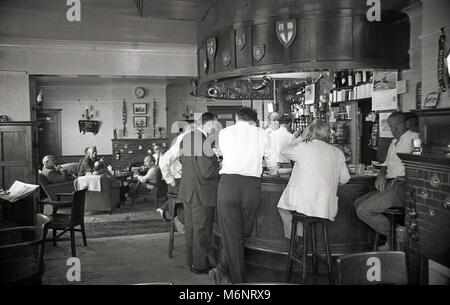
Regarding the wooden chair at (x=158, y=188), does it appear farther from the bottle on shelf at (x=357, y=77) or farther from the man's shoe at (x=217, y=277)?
the man's shoe at (x=217, y=277)

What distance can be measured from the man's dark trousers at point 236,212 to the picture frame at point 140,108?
10.0 m

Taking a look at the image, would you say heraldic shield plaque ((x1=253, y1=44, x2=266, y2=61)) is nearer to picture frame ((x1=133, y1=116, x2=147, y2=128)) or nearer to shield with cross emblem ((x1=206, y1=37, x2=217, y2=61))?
shield with cross emblem ((x1=206, y1=37, x2=217, y2=61))

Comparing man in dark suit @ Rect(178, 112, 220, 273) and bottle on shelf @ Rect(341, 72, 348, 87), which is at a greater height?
bottle on shelf @ Rect(341, 72, 348, 87)

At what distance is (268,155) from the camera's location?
436 centimetres

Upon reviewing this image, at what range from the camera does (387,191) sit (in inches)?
166

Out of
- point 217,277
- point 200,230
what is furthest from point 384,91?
point 217,277

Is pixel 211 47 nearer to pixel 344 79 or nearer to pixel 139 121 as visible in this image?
pixel 344 79

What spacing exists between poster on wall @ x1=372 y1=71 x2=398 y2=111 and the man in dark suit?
300cm

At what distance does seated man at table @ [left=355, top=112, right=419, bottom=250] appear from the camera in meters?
4.19

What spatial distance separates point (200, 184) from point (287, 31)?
210cm

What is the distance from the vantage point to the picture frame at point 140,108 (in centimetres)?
1375

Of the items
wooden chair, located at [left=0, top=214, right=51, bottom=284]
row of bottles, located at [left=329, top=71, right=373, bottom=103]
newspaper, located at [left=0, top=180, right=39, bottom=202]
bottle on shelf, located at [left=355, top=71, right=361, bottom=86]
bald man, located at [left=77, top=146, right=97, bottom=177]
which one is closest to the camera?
wooden chair, located at [left=0, top=214, right=51, bottom=284]

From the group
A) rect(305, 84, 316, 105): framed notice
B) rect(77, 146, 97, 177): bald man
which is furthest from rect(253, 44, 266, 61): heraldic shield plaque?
rect(77, 146, 97, 177): bald man

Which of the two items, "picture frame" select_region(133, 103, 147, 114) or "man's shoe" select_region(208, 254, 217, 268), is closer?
"man's shoe" select_region(208, 254, 217, 268)
